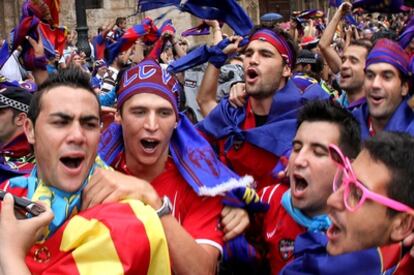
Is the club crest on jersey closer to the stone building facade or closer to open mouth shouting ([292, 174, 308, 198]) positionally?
open mouth shouting ([292, 174, 308, 198])

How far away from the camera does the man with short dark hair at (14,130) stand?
4922mm

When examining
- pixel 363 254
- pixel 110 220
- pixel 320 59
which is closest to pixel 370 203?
pixel 363 254

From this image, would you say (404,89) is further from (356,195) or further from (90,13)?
(90,13)

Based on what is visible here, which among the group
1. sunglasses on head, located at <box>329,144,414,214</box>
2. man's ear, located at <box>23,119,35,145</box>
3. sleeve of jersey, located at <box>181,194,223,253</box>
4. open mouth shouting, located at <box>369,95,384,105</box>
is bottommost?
open mouth shouting, located at <box>369,95,384,105</box>

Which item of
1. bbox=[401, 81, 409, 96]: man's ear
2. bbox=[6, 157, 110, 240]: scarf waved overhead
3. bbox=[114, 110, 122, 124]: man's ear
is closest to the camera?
bbox=[6, 157, 110, 240]: scarf waved overhead

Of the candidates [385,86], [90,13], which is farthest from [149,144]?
[90,13]

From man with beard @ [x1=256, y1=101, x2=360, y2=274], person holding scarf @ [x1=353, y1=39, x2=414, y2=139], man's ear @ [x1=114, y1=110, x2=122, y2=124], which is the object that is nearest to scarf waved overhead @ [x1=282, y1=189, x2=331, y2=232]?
man with beard @ [x1=256, y1=101, x2=360, y2=274]

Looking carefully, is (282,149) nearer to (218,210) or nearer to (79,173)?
(218,210)

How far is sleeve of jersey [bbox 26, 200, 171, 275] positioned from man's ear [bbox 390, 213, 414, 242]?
890mm

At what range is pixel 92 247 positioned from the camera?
2842mm

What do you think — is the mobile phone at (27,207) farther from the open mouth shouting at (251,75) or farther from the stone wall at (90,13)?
the stone wall at (90,13)

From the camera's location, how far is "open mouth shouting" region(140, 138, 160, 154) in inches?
156

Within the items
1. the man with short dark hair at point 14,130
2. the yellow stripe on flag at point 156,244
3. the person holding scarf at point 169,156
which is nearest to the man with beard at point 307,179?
the person holding scarf at point 169,156

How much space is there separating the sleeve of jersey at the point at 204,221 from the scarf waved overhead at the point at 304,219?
0.35 metres
